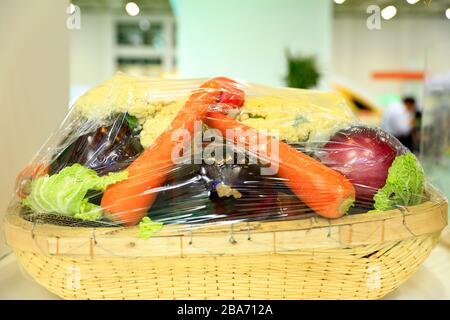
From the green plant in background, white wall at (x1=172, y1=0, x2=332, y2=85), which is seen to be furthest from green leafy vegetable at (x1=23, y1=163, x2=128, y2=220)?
white wall at (x1=172, y1=0, x2=332, y2=85)

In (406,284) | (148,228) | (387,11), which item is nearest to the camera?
(148,228)

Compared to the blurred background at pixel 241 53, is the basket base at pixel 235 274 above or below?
below

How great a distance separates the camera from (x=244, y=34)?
414 centimetres

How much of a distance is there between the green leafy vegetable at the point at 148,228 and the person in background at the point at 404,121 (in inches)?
153

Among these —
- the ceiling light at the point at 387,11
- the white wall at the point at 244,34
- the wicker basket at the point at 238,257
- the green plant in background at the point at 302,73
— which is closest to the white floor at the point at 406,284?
the wicker basket at the point at 238,257

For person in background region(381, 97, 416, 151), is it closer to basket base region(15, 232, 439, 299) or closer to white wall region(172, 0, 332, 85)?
white wall region(172, 0, 332, 85)

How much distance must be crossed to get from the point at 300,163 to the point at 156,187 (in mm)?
228

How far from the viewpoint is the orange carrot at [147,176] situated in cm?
67

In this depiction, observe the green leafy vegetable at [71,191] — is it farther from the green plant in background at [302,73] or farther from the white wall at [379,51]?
the white wall at [379,51]

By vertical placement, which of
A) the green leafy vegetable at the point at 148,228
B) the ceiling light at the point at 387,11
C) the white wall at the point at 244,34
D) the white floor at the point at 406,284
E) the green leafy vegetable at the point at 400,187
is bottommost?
the white floor at the point at 406,284

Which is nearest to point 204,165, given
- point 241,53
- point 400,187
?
point 400,187

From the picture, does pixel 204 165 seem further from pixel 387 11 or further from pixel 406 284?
pixel 387 11

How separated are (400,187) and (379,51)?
6439 millimetres

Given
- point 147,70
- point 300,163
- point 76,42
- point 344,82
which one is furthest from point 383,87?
point 300,163
